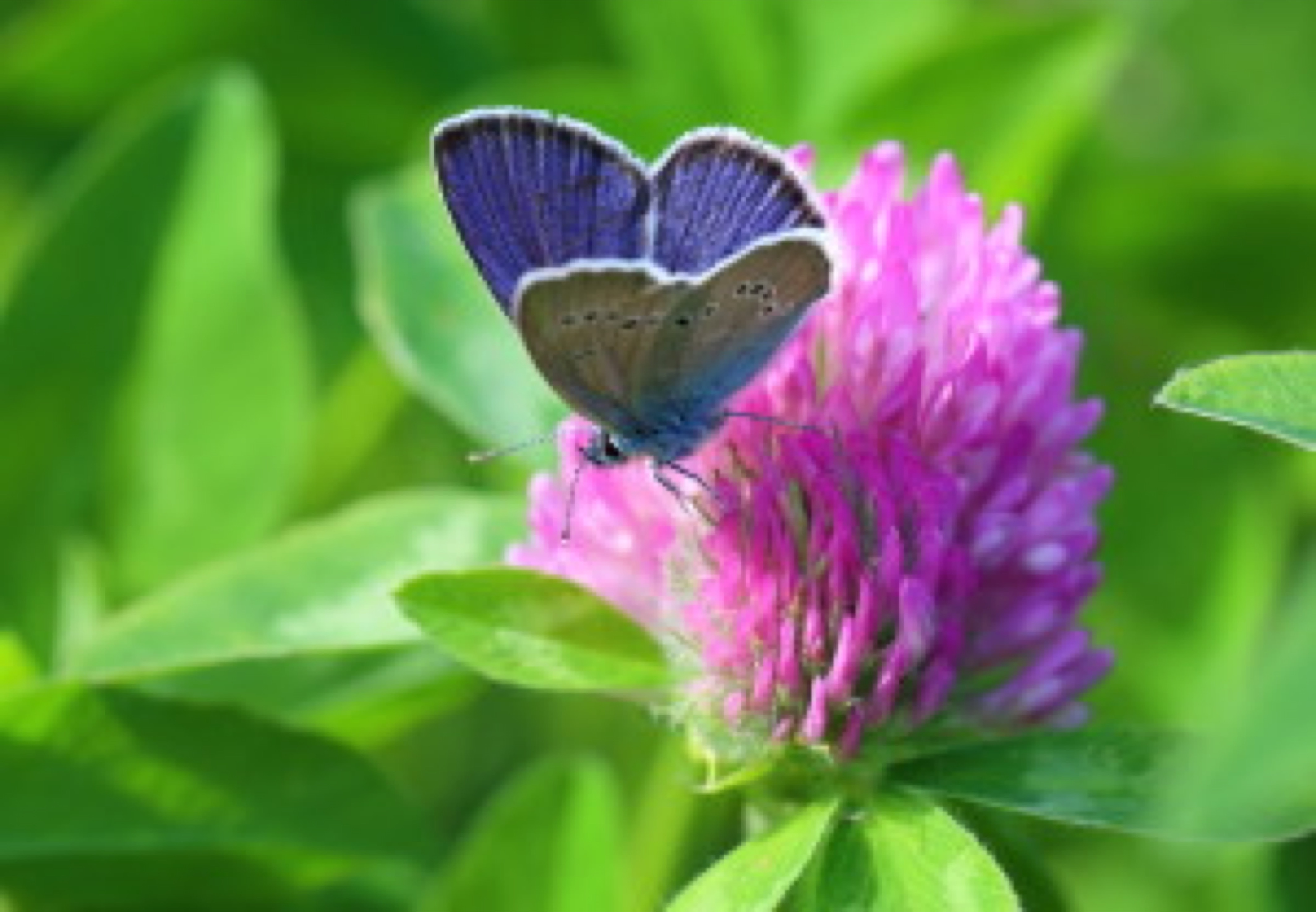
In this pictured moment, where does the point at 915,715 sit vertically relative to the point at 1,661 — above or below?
below

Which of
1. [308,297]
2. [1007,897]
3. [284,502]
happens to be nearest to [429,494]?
[284,502]

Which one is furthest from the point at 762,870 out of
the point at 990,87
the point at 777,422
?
the point at 990,87

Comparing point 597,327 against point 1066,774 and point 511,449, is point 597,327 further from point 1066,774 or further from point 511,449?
point 1066,774

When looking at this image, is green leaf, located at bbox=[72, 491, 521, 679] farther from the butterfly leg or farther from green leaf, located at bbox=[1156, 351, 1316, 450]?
green leaf, located at bbox=[1156, 351, 1316, 450]

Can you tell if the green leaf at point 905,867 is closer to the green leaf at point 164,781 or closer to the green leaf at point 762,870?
the green leaf at point 762,870

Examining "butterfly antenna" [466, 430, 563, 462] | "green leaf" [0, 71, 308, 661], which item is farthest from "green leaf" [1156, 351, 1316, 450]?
"green leaf" [0, 71, 308, 661]

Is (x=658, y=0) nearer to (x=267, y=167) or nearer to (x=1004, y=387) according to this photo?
(x=267, y=167)
